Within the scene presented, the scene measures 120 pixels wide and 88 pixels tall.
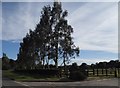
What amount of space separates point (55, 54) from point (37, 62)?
53.9 ft

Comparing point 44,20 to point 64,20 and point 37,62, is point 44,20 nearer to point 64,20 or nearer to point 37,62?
point 64,20

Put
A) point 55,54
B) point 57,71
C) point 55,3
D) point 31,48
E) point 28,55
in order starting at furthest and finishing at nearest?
point 28,55, point 31,48, point 55,3, point 55,54, point 57,71

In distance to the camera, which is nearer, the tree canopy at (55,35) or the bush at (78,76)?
the bush at (78,76)

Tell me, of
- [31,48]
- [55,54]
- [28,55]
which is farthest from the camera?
[28,55]

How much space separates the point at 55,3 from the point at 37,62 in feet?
55.7

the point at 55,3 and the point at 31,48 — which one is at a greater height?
the point at 55,3

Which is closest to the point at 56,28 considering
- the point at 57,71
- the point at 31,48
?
the point at 57,71

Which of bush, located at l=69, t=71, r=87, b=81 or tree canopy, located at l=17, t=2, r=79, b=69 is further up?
tree canopy, located at l=17, t=2, r=79, b=69

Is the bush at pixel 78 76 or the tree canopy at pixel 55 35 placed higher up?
the tree canopy at pixel 55 35

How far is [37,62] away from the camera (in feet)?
219

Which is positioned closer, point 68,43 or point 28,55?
point 68,43

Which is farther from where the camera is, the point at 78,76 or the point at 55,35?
the point at 55,35

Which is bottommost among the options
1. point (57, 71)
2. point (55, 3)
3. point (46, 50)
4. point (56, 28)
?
point (57, 71)

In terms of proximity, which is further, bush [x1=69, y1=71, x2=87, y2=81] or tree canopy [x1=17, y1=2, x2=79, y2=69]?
tree canopy [x1=17, y1=2, x2=79, y2=69]
